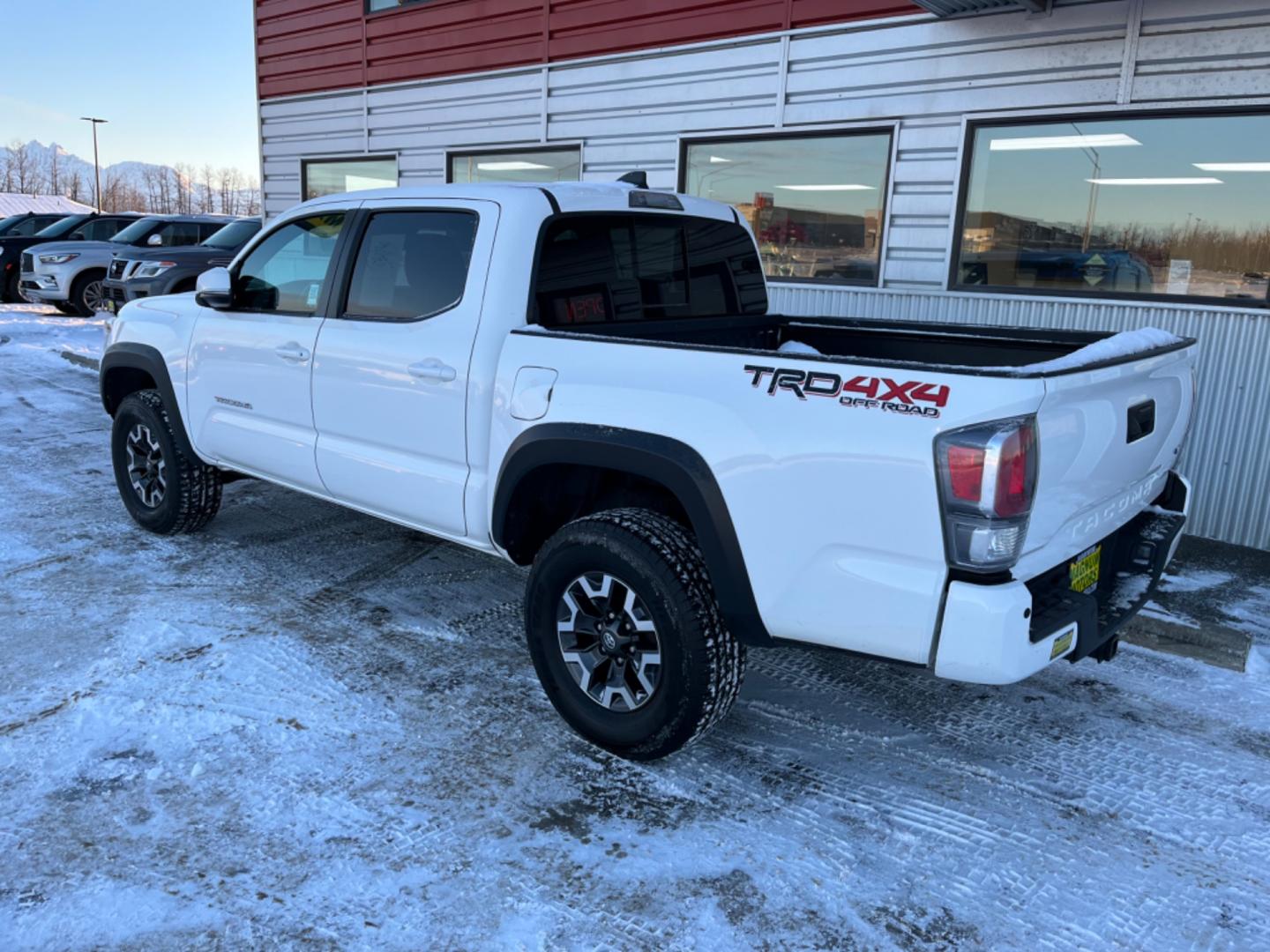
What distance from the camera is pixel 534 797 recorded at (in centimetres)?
290

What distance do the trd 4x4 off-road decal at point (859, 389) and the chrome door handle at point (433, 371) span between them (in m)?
1.32

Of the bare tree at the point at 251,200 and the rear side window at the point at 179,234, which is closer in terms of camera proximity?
the rear side window at the point at 179,234

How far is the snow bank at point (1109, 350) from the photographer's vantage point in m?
2.46

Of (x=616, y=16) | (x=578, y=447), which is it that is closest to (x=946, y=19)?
(x=616, y=16)

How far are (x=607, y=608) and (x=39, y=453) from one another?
19.8ft

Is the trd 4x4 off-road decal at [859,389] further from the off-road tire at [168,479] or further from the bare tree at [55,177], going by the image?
the bare tree at [55,177]

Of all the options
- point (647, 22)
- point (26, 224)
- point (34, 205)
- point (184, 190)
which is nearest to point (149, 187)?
point (184, 190)

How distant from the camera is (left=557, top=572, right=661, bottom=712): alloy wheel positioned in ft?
9.90

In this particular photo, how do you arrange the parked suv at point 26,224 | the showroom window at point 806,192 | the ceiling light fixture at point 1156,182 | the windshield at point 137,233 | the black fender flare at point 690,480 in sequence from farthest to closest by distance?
the parked suv at point 26,224 → the windshield at point 137,233 → the showroom window at point 806,192 → the ceiling light fixture at point 1156,182 → the black fender flare at point 690,480

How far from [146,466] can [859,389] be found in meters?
4.35

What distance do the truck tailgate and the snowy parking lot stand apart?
2.29 feet

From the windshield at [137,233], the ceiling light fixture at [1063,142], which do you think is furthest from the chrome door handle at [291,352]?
the windshield at [137,233]

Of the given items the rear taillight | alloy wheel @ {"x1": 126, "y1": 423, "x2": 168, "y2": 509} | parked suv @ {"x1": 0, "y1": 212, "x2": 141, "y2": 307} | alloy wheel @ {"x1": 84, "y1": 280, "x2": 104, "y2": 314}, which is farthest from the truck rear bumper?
parked suv @ {"x1": 0, "y1": 212, "x2": 141, "y2": 307}

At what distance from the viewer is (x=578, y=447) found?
3.09m
